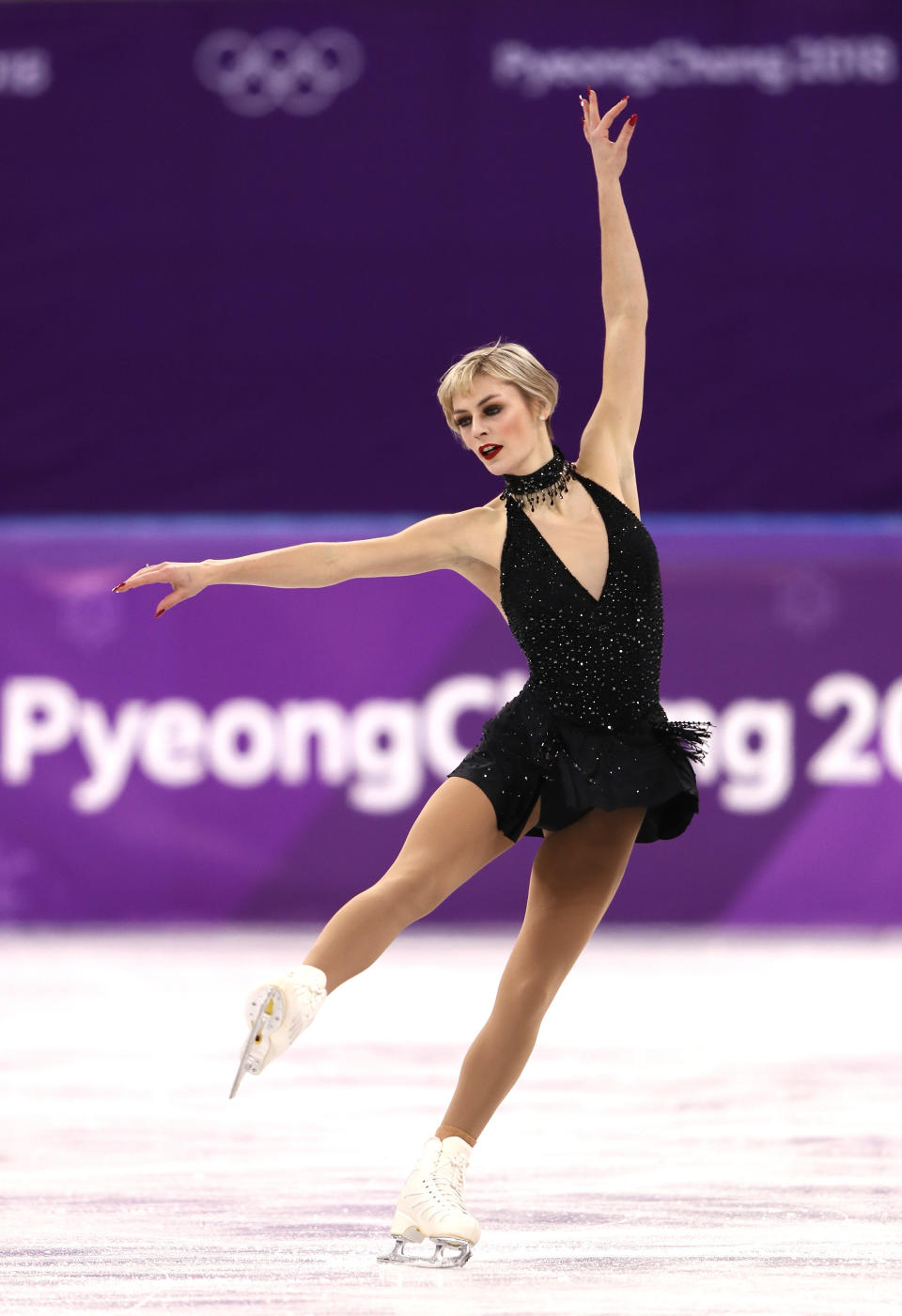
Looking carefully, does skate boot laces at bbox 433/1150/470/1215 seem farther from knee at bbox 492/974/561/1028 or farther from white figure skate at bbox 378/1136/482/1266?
knee at bbox 492/974/561/1028

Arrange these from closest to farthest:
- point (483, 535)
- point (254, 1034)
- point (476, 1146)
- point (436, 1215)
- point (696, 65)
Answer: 1. point (254, 1034)
2. point (436, 1215)
3. point (483, 535)
4. point (476, 1146)
5. point (696, 65)

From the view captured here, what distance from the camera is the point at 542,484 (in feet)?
8.89

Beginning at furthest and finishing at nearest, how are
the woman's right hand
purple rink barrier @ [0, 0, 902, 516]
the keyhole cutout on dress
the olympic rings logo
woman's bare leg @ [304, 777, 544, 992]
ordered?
the olympic rings logo, purple rink barrier @ [0, 0, 902, 516], the keyhole cutout on dress, the woman's right hand, woman's bare leg @ [304, 777, 544, 992]

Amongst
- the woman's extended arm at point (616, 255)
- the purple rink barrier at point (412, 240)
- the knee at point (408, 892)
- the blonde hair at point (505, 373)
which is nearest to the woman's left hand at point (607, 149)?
the woman's extended arm at point (616, 255)

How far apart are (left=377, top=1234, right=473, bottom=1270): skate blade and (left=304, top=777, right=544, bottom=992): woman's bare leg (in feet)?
1.21

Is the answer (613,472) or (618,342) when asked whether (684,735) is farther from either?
(618,342)

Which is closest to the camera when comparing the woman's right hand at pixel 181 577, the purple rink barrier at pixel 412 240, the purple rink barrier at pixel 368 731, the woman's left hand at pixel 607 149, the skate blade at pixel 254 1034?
the skate blade at pixel 254 1034

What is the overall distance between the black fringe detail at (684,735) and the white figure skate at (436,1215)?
66cm

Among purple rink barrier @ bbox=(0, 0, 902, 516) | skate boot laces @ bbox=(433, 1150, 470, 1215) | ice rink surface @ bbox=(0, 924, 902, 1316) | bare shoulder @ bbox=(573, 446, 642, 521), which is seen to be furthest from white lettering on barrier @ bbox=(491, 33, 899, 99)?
skate boot laces @ bbox=(433, 1150, 470, 1215)

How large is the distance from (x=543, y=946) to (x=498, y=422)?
769 millimetres

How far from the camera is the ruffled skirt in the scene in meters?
2.55

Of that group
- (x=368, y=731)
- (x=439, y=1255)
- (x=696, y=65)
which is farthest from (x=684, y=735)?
(x=696, y=65)

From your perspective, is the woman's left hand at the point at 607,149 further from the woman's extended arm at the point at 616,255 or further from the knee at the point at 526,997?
Result: the knee at the point at 526,997

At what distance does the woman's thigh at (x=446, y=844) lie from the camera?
243cm
